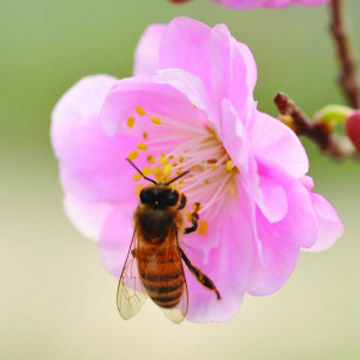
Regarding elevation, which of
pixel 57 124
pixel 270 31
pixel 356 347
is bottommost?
pixel 356 347

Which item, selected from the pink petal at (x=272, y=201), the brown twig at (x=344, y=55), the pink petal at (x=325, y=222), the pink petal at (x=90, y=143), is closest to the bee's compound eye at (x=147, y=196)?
the pink petal at (x=90, y=143)

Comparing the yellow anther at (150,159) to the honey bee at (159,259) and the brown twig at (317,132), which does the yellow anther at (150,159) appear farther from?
the brown twig at (317,132)

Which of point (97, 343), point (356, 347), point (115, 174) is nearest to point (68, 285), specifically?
point (97, 343)

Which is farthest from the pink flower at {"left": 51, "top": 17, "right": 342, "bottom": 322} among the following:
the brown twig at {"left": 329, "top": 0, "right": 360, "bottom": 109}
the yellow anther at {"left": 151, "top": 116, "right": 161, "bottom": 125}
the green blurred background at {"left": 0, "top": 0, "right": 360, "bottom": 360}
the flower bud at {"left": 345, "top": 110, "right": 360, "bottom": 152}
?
the green blurred background at {"left": 0, "top": 0, "right": 360, "bottom": 360}

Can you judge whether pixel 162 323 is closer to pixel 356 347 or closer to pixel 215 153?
pixel 356 347

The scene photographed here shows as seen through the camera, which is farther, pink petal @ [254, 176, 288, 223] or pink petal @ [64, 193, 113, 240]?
pink petal @ [64, 193, 113, 240]

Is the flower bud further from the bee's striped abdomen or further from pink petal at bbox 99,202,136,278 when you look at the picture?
pink petal at bbox 99,202,136,278
